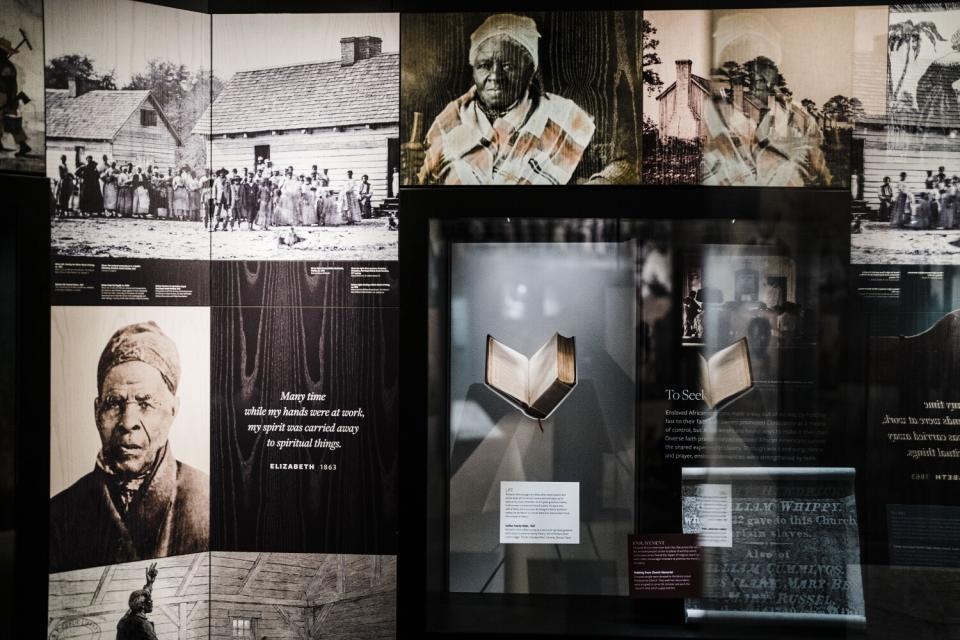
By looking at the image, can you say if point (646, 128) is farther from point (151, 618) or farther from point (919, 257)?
point (151, 618)

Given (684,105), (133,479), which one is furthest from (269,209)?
(684,105)

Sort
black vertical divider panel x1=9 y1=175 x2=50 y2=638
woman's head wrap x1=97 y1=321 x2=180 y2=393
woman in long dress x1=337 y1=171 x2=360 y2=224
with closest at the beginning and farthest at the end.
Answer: black vertical divider panel x1=9 y1=175 x2=50 y2=638, woman's head wrap x1=97 y1=321 x2=180 y2=393, woman in long dress x1=337 y1=171 x2=360 y2=224

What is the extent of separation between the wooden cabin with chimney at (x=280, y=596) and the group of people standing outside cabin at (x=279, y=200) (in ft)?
3.30

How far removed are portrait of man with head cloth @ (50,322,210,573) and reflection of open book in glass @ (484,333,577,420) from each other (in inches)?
36.8

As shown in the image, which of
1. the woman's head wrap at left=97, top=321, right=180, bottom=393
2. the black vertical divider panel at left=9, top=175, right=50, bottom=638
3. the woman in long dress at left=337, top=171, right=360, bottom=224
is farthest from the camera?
the woman in long dress at left=337, top=171, right=360, bottom=224

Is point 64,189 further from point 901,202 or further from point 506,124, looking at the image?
point 901,202

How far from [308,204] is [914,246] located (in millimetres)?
1791

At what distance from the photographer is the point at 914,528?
2.26 metres

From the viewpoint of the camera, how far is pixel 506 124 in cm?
229

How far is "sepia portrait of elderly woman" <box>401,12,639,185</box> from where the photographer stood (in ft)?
7.45

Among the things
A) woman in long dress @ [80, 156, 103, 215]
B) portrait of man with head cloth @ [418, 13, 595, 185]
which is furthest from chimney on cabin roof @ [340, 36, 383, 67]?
woman in long dress @ [80, 156, 103, 215]

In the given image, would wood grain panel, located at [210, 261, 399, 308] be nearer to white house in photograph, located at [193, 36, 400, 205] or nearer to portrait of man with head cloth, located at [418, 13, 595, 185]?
white house in photograph, located at [193, 36, 400, 205]

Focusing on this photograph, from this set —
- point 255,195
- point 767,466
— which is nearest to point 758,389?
point 767,466

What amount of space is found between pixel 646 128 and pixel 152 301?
1532 mm
